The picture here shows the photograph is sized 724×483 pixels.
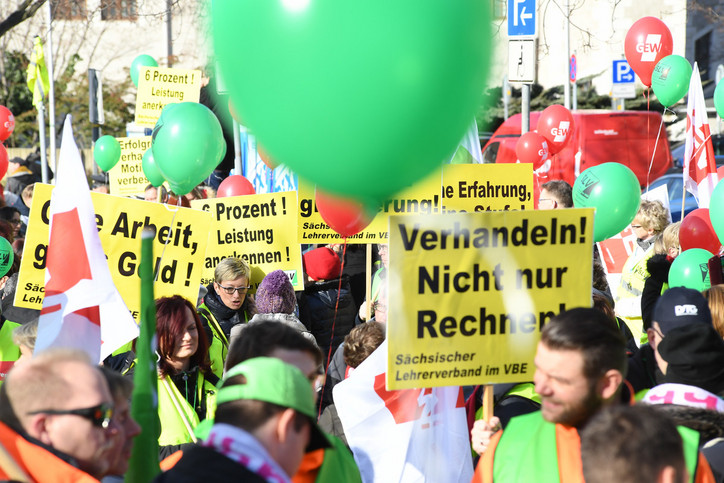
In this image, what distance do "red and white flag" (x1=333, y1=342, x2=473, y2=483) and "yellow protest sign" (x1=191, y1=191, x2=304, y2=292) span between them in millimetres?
2805

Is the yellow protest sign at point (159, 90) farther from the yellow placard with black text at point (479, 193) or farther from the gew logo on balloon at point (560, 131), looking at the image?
the yellow placard with black text at point (479, 193)

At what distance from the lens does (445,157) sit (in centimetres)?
264

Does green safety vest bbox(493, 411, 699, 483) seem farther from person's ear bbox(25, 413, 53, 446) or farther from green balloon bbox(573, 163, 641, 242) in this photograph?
green balloon bbox(573, 163, 641, 242)

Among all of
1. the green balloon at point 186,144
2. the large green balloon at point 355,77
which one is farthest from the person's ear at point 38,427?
the green balloon at point 186,144

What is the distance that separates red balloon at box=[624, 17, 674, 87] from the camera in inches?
388

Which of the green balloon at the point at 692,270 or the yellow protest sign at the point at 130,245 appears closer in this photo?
the green balloon at the point at 692,270

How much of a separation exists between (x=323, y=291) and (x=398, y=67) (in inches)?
169

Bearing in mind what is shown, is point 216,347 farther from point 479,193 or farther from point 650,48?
point 650,48

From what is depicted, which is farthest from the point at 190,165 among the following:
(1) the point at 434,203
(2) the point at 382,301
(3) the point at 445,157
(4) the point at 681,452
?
(4) the point at 681,452

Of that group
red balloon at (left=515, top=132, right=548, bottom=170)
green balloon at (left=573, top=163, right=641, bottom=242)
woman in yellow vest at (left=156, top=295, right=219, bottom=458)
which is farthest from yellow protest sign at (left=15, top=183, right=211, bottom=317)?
red balloon at (left=515, top=132, right=548, bottom=170)

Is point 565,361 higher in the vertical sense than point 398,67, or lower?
lower

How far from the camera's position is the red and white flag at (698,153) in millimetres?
7762

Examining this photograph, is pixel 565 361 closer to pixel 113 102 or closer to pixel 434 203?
pixel 434 203

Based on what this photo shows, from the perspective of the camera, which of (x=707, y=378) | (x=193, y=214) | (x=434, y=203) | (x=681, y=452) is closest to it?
(x=681, y=452)
